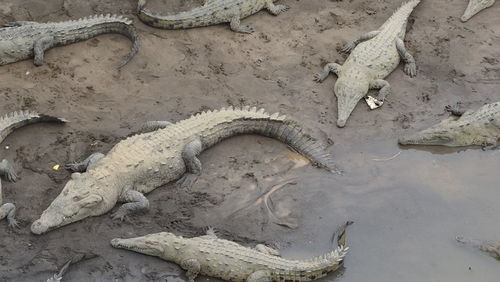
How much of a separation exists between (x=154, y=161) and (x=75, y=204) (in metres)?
0.91

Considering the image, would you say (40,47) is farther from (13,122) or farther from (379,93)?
(379,93)

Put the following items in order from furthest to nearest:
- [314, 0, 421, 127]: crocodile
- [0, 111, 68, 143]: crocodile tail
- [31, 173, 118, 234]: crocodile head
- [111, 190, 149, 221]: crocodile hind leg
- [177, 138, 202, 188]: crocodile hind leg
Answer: [314, 0, 421, 127]: crocodile < [0, 111, 68, 143]: crocodile tail < [177, 138, 202, 188]: crocodile hind leg < [111, 190, 149, 221]: crocodile hind leg < [31, 173, 118, 234]: crocodile head

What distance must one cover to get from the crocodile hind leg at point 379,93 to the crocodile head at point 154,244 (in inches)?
129

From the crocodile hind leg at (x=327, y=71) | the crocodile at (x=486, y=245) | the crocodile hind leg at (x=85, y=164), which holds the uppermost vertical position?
the crocodile hind leg at (x=85, y=164)

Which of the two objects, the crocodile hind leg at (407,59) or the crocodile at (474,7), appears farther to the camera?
the crocodile at (474,7)

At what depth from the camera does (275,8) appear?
903 centimetres

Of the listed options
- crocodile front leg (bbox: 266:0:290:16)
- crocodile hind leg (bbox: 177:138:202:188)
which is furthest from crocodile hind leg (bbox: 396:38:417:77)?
crocodile hind leg (bbox: 177:138:202:188)

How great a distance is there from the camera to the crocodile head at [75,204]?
221 inches

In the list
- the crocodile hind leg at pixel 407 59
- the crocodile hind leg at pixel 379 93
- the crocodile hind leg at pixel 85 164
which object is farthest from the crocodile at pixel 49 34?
the crocodile hind leg at pixel 407 59

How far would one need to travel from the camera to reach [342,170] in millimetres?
6562

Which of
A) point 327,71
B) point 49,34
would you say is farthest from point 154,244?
point 49,34

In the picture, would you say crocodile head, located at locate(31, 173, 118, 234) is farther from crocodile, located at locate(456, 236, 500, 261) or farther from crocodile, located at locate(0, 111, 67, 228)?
crocodile, located at locate(456, 236, 500, 261)

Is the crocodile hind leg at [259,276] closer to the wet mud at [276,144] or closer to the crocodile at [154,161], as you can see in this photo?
the wet mud at [276,144]

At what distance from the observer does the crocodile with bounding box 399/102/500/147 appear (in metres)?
6.95
